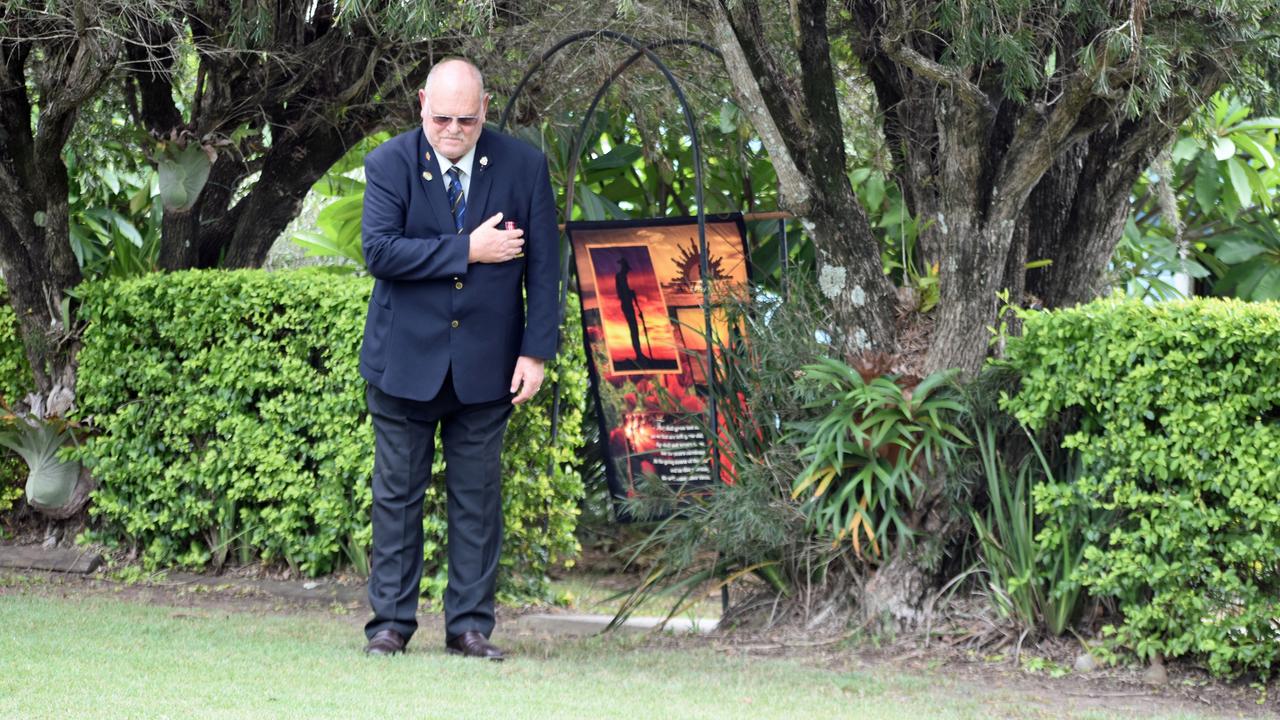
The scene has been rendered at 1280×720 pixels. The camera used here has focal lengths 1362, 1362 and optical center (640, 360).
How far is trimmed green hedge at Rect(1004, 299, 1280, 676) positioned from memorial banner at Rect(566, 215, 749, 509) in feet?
5.96

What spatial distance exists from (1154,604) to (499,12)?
4145 mm

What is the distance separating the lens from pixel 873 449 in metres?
5.11

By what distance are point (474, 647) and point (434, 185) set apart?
161cm

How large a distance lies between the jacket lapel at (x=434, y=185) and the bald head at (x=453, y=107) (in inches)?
2.0

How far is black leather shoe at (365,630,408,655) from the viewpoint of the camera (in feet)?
15.2

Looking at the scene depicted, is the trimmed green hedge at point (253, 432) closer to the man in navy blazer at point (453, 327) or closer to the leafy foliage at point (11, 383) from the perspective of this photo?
the leafy foliage at point (11, 383)

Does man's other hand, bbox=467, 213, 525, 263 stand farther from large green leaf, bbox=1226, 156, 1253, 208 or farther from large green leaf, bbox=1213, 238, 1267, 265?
large green leaf, bbox=1213, 238, 1267, 265

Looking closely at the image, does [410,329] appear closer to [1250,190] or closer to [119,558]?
[119,558]

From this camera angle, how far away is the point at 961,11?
4.65 meters

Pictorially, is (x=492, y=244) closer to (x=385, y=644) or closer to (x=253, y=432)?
(x=385, y=644)

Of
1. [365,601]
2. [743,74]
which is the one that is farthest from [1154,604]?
[365,601]

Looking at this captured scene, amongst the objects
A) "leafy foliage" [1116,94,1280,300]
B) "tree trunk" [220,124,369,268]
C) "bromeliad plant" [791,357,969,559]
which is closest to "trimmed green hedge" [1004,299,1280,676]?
"bromeliad plant" [791,357,969,559]

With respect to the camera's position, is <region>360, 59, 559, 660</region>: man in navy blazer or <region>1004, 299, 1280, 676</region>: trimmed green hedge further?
<region>360, 59, 559, 660</region>: man in navy blazer

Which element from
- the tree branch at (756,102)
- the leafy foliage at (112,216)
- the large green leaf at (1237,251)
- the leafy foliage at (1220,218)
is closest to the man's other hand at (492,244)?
the tree branch at (756,102)
